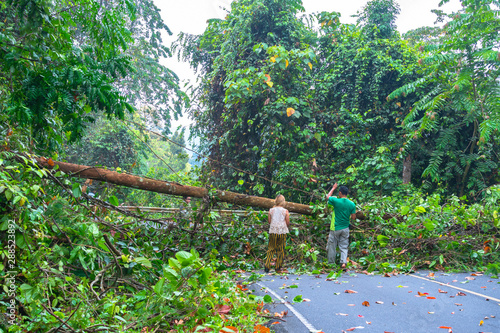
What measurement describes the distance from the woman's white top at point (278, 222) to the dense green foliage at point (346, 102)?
328 cm

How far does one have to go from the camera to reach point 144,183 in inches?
256

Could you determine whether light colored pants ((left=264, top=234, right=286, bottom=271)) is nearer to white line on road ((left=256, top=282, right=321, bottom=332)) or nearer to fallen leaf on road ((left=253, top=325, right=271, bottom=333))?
white line on road ((left=256, top=282, right=321, bottom=332))

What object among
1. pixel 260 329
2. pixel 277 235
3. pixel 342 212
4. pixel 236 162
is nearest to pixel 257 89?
pixel 236 162

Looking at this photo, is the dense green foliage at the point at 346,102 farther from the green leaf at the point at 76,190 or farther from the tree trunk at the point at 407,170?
the green leaf at the point at 76,190

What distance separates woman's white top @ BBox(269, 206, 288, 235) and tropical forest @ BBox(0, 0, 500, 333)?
36.8 inches

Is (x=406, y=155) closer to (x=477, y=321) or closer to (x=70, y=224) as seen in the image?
(x=477, y=321)

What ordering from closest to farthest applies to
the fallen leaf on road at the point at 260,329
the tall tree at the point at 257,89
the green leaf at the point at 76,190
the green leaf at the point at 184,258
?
the fallen leaf on road at the point at 260,329 < the green leaf at the point at 184,258 < the green leaf at the point at 76,190 < the tall tree at the point at 257,89

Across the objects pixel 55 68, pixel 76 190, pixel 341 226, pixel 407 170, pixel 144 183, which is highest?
pixel 55 68

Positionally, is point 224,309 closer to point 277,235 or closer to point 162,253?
point 162,253

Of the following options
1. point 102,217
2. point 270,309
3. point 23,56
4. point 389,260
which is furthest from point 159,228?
point 389,260

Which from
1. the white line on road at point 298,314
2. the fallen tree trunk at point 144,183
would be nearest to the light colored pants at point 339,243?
the fallen tree trunk at point 144,183

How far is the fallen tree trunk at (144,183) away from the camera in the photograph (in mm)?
5793

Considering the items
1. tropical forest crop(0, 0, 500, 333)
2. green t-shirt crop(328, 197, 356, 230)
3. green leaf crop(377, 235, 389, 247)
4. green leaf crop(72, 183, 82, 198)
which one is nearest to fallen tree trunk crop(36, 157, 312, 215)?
tropical forest crop(0, 0, 500, 333)

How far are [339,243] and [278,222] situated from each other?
1.60 meters
